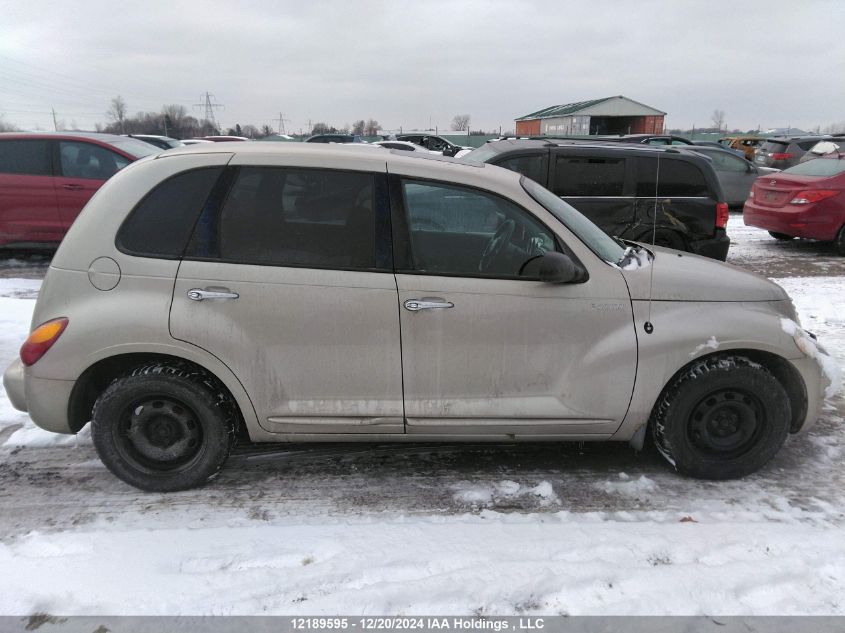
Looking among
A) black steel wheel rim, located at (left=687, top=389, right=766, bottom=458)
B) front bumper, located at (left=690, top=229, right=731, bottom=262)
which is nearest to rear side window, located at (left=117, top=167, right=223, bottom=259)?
black steel wheel rim, located at (left=687, top=389, right=766, bottom=458)

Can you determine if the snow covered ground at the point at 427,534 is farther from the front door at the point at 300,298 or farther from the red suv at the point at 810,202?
the red suv at the point at 810,202

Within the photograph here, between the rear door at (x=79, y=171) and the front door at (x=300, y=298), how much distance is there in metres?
6.07

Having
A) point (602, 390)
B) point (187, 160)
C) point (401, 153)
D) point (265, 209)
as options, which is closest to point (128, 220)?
point (187, 160)

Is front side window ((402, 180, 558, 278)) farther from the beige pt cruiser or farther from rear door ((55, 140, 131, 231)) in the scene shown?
rear door ((55, 140, 131, 231))

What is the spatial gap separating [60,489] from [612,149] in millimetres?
6180

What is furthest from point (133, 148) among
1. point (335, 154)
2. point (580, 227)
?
point (580, 227)

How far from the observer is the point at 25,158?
26.9 feet

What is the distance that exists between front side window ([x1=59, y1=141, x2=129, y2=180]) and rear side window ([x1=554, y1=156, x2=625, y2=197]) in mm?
5929

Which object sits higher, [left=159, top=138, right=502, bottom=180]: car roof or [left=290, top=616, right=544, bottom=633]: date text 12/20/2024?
[left=159, top=138, right=502, bottom=180]: car roof

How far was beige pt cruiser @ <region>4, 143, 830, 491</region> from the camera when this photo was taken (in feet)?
10.2

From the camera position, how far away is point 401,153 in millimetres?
3566

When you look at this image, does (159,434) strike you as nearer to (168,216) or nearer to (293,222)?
(168,216)

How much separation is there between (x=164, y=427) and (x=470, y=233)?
6.48 ft

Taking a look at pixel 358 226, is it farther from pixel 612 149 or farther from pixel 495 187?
pixel 612 149
